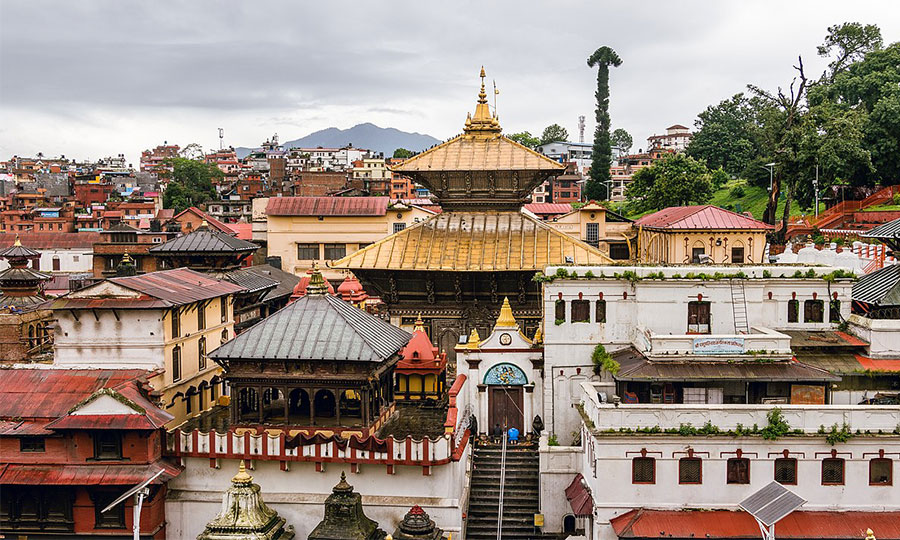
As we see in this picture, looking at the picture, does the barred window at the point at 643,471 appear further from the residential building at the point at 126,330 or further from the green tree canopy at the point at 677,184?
the green tree canopy at the point at 677,184

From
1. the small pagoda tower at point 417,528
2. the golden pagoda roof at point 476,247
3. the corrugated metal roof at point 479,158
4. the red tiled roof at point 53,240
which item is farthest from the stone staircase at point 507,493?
the red tiled roof at point 53,240

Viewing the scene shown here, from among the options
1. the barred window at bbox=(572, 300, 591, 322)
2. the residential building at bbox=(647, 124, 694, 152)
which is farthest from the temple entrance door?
the residential building at bbox=(647, 124, 694, 152)

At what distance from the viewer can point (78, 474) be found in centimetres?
2655

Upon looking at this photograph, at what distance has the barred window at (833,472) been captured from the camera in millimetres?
25875

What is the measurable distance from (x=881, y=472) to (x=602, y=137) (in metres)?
93.1

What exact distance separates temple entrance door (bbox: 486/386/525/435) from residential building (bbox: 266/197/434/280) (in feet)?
132

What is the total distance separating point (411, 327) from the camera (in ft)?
129

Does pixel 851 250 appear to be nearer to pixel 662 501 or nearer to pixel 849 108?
pixel 849 108

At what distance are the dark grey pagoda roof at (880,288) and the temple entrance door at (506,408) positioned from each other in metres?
15.3

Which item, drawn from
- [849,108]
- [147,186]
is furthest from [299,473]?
[147,186]

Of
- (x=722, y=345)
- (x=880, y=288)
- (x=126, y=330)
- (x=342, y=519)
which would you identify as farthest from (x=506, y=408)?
(x=880, y=288)

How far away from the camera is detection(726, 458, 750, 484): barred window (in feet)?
85.1

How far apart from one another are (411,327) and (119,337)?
13.3 metres

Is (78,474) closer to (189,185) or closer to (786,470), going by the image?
(786,470)
